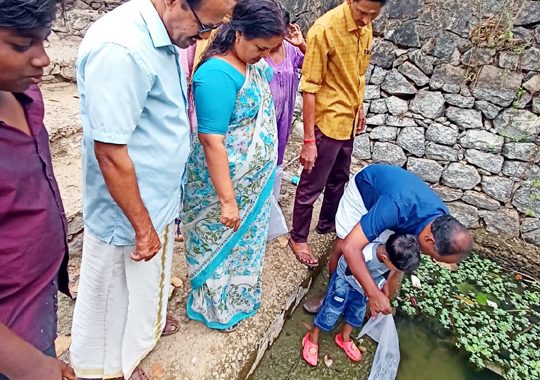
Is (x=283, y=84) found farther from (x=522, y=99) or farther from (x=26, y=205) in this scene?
(x=522, y=99)

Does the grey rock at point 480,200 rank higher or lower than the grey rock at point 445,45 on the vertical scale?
lower

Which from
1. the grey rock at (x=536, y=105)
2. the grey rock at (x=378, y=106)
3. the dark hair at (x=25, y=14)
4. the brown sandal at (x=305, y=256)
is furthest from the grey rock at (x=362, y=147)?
the dark hair at (x=25, y=14)

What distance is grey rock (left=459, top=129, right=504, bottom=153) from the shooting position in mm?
3607

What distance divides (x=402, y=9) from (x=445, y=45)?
1.73 feet

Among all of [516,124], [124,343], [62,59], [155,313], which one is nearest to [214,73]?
[155,313]

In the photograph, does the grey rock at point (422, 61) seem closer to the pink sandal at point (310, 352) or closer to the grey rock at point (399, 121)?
the grey rock at point (399, 121)

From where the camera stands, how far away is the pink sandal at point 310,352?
7.89ft

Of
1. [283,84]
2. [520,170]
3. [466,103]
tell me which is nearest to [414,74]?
[466,103]

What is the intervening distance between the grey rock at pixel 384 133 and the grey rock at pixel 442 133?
33cm

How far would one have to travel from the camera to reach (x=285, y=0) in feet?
14.0

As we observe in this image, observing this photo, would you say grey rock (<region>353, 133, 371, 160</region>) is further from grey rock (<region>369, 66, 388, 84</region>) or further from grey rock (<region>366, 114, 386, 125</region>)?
grey rock (<region>369, 66, 388, 84</region>)

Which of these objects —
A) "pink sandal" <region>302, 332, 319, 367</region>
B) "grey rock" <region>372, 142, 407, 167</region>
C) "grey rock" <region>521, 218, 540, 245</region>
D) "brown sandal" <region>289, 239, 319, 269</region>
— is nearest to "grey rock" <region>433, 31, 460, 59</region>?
"grey rock" <region>372, 142, 407, 167</region>

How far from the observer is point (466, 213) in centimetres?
388

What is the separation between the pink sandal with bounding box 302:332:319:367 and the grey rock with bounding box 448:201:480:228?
223 cm
